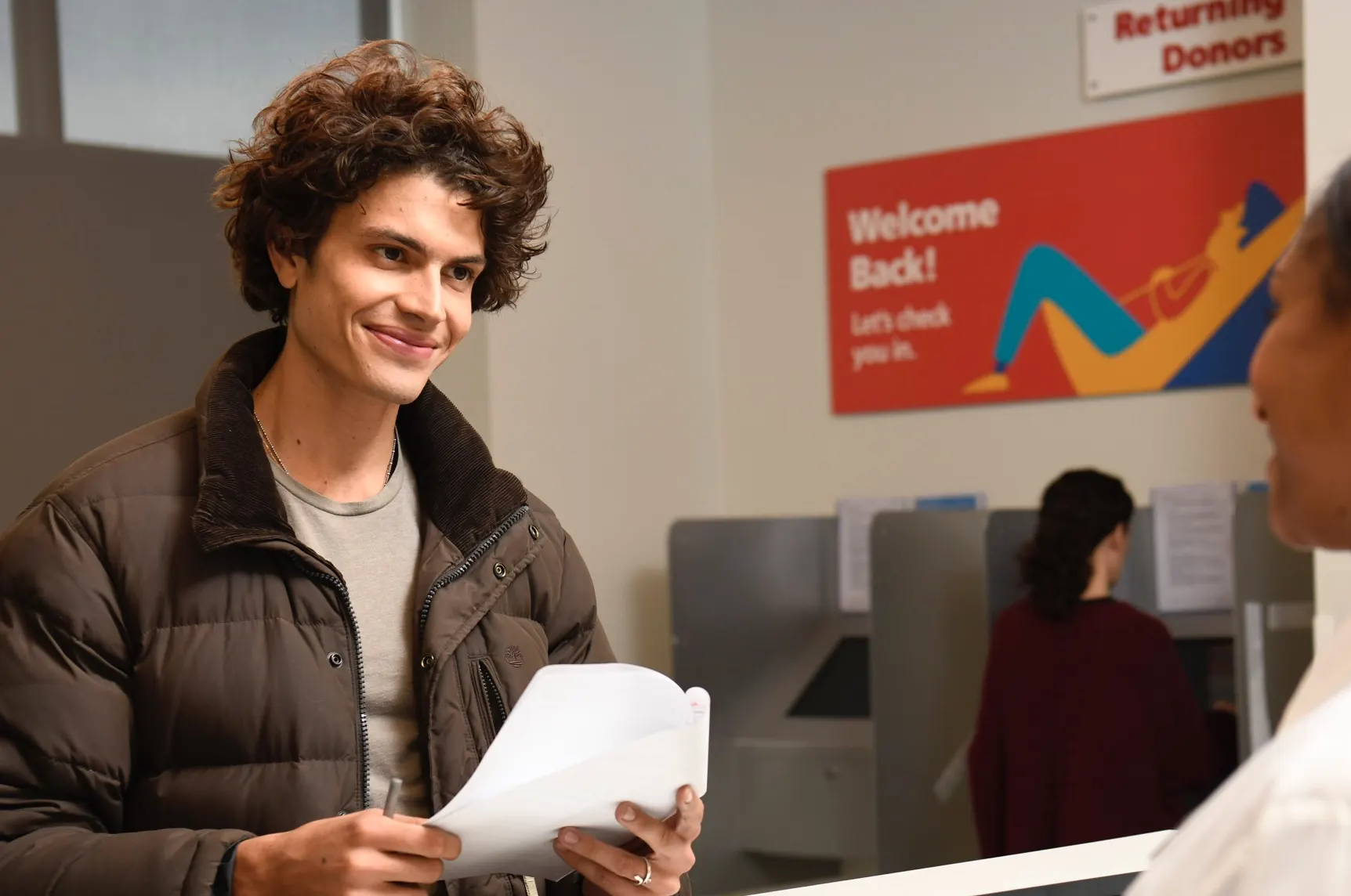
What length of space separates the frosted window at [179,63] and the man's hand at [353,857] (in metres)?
2.49

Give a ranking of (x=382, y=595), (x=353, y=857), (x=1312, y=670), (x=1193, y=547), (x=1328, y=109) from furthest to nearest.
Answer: (x=1193, y=547) < (x=1328, y=109) < (x=382, y=595) < (x=353, y=857) < (x=1312, y=670)

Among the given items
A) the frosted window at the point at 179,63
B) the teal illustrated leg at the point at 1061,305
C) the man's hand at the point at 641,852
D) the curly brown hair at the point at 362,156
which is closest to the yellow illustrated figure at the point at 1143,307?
the teal illustrated leg at the point at 1061,305

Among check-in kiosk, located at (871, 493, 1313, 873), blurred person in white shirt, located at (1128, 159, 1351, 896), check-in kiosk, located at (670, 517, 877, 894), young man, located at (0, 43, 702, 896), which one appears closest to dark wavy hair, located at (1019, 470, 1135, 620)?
check-in kiosk, located at (871, 493, 1313, 873)

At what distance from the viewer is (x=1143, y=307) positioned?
3990mm

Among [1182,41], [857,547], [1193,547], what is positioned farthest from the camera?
[857,547]

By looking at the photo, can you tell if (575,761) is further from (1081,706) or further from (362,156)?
(1081,706)

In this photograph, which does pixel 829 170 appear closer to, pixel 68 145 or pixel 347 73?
pixel 68 145

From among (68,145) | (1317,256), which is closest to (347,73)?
(1317,256)

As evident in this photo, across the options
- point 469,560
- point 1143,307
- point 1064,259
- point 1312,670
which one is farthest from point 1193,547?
point 1312,670

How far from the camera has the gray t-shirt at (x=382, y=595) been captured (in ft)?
4.64

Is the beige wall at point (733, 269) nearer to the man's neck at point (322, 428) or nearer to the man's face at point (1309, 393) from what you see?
the man's neck at point (322, 428)

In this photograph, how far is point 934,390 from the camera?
4.32 meters

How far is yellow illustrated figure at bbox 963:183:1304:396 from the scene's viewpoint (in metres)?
3.79

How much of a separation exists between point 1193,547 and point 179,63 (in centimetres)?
272
